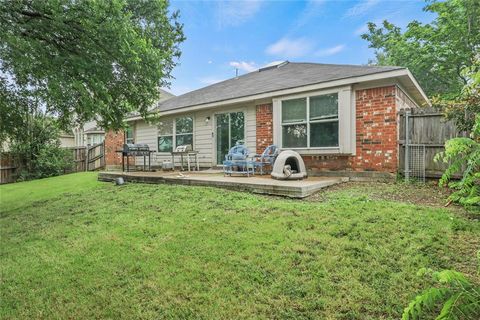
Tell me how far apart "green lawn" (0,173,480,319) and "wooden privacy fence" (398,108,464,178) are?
2.34m

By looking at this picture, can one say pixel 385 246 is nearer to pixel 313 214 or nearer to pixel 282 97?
pixel 313 214

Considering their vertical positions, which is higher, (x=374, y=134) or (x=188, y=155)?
→ (x=374, y=134)

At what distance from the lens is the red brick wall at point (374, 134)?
655 cm

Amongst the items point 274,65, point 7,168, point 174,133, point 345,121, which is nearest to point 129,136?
point 174,133

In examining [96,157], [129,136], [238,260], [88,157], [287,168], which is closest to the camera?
[238,260]

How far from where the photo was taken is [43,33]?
502 cm

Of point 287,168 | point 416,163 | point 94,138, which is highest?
point 94,138

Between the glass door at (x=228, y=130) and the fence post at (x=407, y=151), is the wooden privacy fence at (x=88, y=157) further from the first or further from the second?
the fence post at (x=407, y=151)

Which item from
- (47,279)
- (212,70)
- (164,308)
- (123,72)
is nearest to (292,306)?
(164,308)

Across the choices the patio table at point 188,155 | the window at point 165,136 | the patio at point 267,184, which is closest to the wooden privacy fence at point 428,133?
the patio at point 267,184

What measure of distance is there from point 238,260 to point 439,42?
17.4 metres

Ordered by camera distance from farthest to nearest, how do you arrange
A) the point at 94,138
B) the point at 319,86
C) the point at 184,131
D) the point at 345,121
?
the point at 94,138
the point at 184,131
the point at 319,86
the point at 345,121

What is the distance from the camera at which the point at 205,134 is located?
10.5 metres

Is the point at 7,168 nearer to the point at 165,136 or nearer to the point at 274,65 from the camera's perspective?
the point at 165,136
